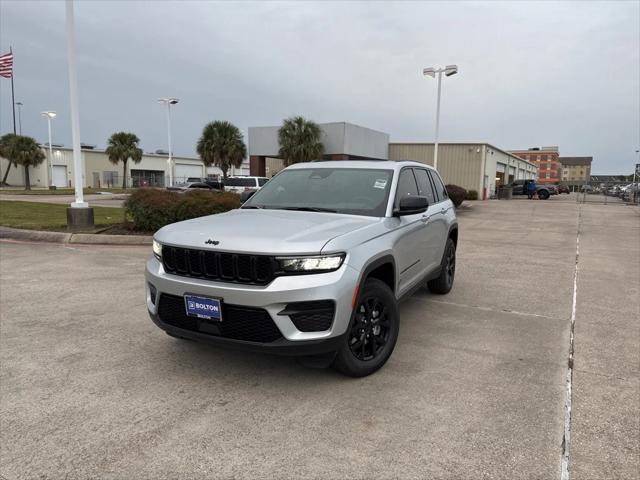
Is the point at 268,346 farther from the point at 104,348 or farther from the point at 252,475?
the point at 104,348

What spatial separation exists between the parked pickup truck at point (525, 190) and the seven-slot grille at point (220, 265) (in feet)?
143

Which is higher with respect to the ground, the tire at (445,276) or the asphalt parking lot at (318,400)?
the tire at (445,276)

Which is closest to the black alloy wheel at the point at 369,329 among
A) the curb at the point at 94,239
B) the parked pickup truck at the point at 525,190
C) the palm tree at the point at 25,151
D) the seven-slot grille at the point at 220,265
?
the seven-slot grille at the point at 220,265

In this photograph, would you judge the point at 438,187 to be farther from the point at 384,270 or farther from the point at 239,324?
the point at 239,324

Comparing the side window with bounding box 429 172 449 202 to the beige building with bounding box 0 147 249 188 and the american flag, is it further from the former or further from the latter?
the beige building with bounding box 0 147 249 188

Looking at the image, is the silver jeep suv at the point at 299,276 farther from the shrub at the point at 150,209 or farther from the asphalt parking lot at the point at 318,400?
the shrub at the point at 150,209

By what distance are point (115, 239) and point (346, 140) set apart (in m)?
23.3

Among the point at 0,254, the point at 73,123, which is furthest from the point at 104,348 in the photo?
the point at 73,123

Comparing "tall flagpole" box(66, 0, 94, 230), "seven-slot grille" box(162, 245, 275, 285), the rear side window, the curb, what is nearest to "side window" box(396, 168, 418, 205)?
"seven-slot grille" box(162, 245, 275, 285)

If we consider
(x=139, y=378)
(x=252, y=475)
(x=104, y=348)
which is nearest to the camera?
(x=252, y=475)

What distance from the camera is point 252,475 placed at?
2.50 metres

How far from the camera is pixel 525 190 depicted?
42406 mm

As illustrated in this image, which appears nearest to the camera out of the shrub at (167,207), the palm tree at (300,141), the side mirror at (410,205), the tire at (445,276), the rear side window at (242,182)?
the side mirror at (410,205)

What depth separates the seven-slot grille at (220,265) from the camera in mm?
3166
